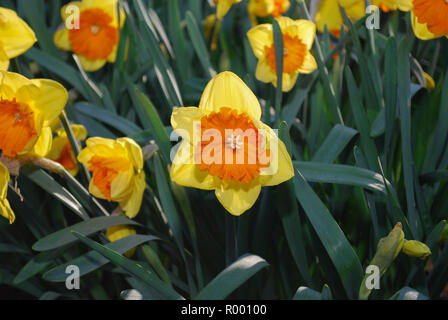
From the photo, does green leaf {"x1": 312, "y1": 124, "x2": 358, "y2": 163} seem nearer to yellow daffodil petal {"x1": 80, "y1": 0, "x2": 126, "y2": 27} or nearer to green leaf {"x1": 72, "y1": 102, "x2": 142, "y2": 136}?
green leaf {"x1": 72, "y1": 102, "x2": 142, "y2": 136}

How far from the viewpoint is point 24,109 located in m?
0.89

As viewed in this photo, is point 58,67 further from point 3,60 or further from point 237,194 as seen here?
point 237,194

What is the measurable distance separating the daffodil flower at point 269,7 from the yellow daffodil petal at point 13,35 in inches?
32.4

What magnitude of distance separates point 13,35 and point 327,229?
786mm

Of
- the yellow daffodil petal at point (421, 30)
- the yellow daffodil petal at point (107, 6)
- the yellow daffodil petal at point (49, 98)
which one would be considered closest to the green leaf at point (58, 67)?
the yellow daffodil petal at point (107, 6)

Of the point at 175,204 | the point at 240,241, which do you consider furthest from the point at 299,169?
the point at 175,204

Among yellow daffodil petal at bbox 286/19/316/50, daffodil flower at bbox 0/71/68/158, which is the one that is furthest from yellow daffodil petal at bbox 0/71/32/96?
yellow daffodil petal at bbox 286/19/316/50


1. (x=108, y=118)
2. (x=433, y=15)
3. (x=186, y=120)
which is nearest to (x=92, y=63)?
(x=108, y=118)

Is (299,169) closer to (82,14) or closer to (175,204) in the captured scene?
(175,204)

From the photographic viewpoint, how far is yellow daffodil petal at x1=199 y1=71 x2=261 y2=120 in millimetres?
804

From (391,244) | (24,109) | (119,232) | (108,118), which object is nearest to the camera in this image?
(391,244)

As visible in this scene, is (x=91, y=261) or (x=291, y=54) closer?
(x=91, y=261)

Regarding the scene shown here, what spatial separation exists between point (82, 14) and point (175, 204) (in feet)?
2.40

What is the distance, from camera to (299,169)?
940mm
